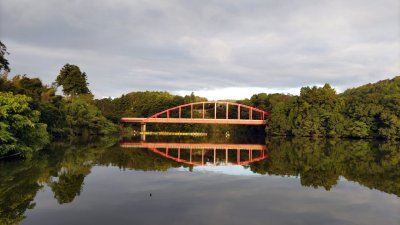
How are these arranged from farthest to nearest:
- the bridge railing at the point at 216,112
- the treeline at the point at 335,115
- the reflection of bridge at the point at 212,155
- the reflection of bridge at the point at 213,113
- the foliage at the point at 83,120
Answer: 1. the bridge railing at the point at 216,112
2. the reflection of bridge at the point at 213,113
3. the treeline at the point at 335,115
4. the foliage at the point at 83,120
5. the reflection of bridge at the point at 212,155

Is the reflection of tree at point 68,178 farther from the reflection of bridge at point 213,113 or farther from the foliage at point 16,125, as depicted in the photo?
the reflection of bridge at point 213,113

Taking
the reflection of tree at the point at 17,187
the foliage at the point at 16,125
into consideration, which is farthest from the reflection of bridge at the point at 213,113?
the reflection of tree at the point at 17,187

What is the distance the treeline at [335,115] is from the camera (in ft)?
151

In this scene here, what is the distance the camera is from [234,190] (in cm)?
1195

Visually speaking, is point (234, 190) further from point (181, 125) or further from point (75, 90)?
point (181, 125)

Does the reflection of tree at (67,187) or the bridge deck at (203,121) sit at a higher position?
the bridge deck at (203,121)

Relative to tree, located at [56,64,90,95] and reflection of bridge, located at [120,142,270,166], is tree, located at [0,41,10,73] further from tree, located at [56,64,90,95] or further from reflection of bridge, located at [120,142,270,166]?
tree, located at [56,64,90,95]

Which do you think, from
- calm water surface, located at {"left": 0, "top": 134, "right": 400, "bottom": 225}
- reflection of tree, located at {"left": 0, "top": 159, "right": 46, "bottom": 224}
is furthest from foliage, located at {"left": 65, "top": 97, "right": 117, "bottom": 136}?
calm water surface, located at {"left": 0, "top": 134, "right": 400, "bottom": 225}

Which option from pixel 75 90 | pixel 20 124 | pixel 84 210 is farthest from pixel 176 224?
pixel 75 90

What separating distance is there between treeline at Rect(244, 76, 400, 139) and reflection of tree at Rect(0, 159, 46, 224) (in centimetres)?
4147

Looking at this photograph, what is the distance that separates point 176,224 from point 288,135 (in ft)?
168

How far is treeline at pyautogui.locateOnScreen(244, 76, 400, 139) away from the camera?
46.1m

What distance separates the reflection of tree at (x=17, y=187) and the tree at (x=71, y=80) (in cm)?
4269

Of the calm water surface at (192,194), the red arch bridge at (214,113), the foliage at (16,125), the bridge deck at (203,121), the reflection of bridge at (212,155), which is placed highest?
the red arch bridge at (214,113)
